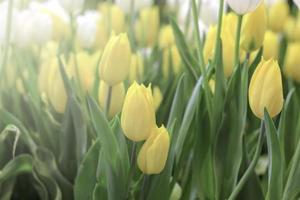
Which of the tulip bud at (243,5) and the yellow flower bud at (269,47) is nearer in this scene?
the tulip bud at (243,5)

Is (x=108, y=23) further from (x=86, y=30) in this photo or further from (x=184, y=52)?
(x=184, y=52)

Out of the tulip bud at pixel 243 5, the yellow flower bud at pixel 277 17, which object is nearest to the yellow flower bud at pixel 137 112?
the tulip bud at pixel 243 5

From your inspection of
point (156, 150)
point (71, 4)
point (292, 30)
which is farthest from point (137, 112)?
point (292, 30)

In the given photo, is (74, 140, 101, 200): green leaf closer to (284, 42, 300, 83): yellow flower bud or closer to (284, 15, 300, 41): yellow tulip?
(284, 42, 300, 83): yellow flower bud

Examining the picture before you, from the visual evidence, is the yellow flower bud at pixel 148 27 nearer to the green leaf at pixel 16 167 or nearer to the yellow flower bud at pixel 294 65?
the yellow flower bud at pixel 294 65

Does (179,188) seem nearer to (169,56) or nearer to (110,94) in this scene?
(110,94)

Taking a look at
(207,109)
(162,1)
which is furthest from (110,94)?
(162,1)
